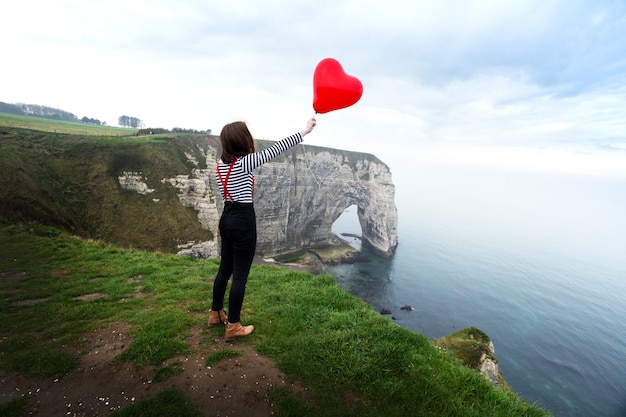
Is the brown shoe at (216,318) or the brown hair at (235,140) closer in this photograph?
the brown hair at (235,140)

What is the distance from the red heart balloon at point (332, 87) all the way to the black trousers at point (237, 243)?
2291mm

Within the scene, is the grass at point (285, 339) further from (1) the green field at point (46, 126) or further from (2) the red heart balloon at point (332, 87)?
(1) the green field at point (46, 126)

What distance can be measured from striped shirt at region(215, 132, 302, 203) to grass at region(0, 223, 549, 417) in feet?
8.90

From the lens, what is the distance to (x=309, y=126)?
424 cm

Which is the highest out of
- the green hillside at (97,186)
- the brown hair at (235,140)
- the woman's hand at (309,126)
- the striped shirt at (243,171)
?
the woman's hand at (309,126)

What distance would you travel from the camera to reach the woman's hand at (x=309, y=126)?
13.7 ft

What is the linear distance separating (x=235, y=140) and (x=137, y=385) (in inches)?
149

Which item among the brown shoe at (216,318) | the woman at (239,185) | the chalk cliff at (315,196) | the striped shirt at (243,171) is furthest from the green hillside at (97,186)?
the striped shirt at (243,171)

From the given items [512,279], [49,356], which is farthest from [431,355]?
[512,279]

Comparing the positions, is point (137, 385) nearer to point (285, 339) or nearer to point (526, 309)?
point (285, 339)

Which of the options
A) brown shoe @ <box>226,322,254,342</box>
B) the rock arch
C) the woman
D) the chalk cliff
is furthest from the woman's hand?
the rock arch

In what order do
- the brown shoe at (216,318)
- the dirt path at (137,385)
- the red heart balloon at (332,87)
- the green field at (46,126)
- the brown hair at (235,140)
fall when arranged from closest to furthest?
1. the dirt path at (137,385)
2. the brown hair at (235,140)
3. the red heart balloon at (332,87)
4. the brown shoe at (216,318)
5. the green field at (46,126)

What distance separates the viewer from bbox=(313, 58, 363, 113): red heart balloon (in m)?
4.62

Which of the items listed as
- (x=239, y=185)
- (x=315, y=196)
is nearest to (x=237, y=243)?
(x=239, y=185)
